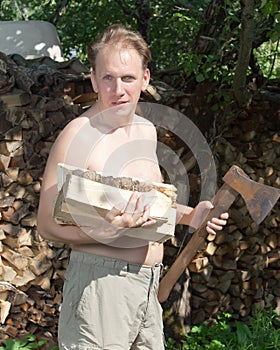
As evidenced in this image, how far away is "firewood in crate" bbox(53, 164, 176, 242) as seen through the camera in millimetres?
2100

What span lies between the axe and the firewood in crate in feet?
1.06

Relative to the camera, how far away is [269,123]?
15.2 feet

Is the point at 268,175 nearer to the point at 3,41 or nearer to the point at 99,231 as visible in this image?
the point at 3,41

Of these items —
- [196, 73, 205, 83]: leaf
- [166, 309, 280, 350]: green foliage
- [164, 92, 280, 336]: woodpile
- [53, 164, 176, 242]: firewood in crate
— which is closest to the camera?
[53, 164, 176, 242]: firewood in crate

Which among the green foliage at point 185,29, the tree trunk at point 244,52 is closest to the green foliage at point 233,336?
the tree trunk at point 244,52

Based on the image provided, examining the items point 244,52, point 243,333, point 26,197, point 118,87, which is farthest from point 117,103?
point 243,333

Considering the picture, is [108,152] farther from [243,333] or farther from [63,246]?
[243,333]

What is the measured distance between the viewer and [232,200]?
2.53 m

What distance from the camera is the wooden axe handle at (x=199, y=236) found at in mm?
2502

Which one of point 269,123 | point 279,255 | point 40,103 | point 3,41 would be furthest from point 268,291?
point 3,41

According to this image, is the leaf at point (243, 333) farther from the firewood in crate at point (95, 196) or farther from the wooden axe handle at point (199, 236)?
the firewood in crate at point (95, 196)

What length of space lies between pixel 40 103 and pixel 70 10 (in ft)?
9.17

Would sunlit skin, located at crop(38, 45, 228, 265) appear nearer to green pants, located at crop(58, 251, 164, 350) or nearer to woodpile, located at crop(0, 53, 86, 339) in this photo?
green pants, located at crop(58, 251, 164, 350)

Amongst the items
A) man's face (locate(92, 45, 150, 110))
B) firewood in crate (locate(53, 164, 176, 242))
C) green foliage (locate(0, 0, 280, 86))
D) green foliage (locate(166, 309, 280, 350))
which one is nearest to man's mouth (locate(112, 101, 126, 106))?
man's face (locate(92, 45, 150, 110))
